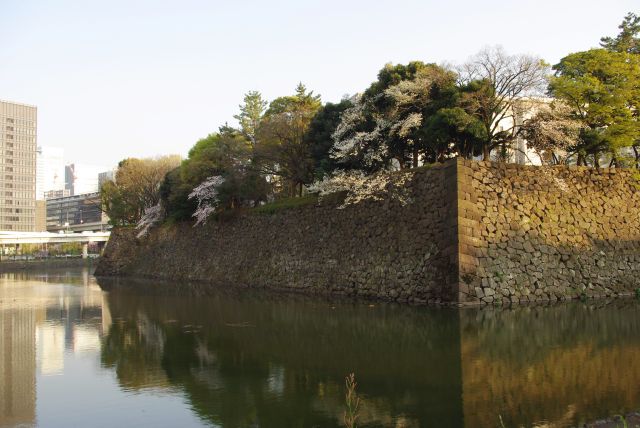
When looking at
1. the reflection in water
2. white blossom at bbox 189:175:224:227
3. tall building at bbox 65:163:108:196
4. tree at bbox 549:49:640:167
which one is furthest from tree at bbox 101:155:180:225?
tall building at bbox 65:163:108:196

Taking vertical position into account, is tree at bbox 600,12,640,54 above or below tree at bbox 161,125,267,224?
above

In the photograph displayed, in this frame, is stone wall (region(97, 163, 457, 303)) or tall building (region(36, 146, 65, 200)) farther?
tall building (region(36, 146, 65, 200))

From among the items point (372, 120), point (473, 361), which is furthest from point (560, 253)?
point (473, 361)

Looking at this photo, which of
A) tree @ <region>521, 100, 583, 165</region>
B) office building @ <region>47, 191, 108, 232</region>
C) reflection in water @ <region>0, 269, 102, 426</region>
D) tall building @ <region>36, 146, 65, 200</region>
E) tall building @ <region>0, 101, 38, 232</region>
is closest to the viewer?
reflection in water @ <region>0, 269, 102, 426</region>

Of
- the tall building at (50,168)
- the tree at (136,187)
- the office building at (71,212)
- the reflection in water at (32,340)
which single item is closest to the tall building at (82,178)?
the tall building at (50,168)

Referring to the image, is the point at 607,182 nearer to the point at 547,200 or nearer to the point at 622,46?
the point at 547,200

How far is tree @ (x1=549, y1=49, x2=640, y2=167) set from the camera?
765 inches

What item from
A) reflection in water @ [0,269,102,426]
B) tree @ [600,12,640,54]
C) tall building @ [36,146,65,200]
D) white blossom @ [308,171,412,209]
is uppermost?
tall building @ [36,146,65,200]

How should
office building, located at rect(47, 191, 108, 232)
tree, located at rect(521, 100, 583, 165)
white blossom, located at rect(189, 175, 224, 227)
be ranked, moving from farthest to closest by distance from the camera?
office building, located at rect(47, 191, 108, 232) → white blossom, located at rect(189, 175, 224, 227) → tree, located at rect(521, 100, 583, 165)

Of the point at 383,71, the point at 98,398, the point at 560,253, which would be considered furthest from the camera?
the point at 383,71

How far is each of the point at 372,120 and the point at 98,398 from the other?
16974mm

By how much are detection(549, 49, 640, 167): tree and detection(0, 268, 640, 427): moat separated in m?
6.74

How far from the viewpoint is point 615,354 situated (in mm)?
9211

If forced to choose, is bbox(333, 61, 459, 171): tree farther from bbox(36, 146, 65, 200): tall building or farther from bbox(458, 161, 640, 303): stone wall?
bbox(36, 146, 65, 200): tall building
